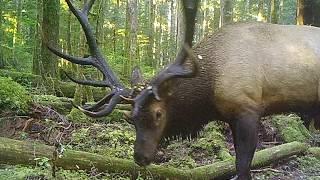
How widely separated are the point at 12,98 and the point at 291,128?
17.3 ft

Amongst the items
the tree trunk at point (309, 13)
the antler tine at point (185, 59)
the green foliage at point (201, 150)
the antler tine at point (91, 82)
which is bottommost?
the green foliage at point (201, 150)

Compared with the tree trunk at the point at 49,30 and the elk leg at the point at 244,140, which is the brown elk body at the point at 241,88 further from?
the tree trunk at the point at 49,30

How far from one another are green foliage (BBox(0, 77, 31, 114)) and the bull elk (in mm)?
1768

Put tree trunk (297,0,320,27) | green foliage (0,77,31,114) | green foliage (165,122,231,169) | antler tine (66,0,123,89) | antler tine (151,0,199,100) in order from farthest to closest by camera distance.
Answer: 1. tree trunk (297,0,320,27)
2. green foliage (165,122,231,169)
3. green foliage (0,77,31,114)
4. antler tine (66,0,123,89)
5. antler tine (151,0,199,100)

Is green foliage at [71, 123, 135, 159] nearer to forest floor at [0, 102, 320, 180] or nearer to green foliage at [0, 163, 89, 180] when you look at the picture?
forest floor at [0, 102, 320, 180]

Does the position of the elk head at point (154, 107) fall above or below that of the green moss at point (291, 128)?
above

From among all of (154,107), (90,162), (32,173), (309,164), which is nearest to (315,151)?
(309,164)

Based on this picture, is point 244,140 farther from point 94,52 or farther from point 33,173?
point 33,173

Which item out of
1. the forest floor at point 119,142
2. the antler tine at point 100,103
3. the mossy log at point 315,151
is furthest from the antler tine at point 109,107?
the mossy log at point 315,151

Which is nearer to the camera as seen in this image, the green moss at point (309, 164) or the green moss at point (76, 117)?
the green moss at point (309, 164)

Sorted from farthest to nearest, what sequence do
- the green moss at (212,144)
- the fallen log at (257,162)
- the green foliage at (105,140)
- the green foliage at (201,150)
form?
the green moss at (212,144) < the green foliage at (201,150) < the green foliage at (105,140) < the fallen log at (257,162)

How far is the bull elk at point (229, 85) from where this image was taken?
539 centimetres

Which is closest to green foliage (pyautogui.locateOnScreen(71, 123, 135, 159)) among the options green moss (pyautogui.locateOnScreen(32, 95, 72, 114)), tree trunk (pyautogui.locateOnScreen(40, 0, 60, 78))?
green moss (pyautogui.locateOnScreen(32, 95, 72, 114))

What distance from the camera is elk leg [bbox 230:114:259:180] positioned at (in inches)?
217
